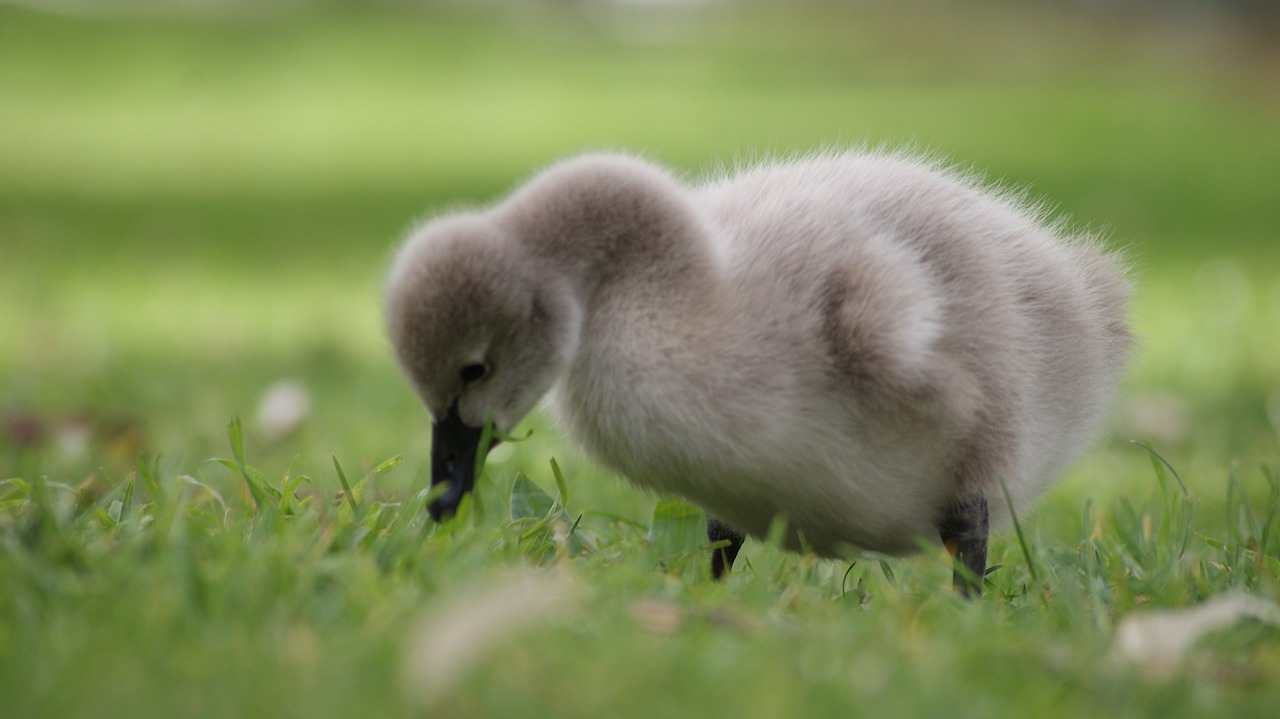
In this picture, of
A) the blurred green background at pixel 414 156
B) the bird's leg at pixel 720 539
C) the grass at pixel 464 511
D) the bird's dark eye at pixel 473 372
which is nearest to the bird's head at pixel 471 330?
the bird's dark eye at pixel 473 372

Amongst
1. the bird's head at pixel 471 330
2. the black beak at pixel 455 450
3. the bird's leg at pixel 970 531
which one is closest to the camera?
the bird's head at pixel 471 330

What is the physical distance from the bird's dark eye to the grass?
302 millimetres

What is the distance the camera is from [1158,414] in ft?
18.5

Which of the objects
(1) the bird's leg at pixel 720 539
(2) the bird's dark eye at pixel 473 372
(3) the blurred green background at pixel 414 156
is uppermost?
(2) the bird's dark eye at pixel 473 372

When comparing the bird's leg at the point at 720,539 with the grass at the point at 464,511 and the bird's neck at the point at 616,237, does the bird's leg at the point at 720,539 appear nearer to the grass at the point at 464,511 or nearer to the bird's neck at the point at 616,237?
the grass at the point at 464,511

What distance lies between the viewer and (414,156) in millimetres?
17016

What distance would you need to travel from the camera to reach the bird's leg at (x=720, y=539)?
3.39 m

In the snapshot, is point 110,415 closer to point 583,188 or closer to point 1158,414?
point 583,188

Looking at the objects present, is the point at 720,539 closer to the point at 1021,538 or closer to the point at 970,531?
the point at 970,531

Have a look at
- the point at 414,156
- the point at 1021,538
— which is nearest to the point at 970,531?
the point at 1021,538

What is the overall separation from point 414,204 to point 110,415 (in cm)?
810

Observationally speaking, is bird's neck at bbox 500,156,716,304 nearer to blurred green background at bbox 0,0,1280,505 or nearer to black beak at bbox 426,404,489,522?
black beak at bbox 426,404,489,522

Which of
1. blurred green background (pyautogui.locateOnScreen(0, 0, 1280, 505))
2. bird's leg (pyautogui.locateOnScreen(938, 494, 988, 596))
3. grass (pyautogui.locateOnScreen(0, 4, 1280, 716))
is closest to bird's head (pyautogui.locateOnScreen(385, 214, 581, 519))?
grass (pyautogui.locateOnScreen(0, 4, 1280, 716))

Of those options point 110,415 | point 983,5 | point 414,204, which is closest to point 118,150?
point 414,204
